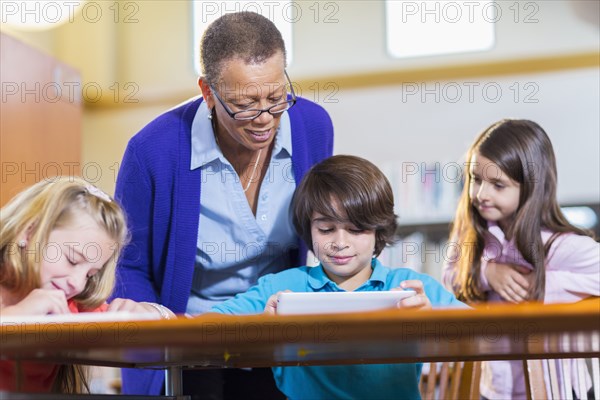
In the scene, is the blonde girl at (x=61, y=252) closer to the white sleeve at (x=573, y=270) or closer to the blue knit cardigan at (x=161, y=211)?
the blue knit cardigan at (x=161, y=211)

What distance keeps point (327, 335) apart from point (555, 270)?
3.59 ft

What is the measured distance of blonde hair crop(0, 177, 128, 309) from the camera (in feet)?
4.80

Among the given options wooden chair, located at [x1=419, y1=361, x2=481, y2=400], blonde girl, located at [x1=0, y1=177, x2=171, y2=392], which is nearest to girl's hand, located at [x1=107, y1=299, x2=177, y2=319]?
blonde girl, located at [x1=0, y1=177, x2=171, y2=392]

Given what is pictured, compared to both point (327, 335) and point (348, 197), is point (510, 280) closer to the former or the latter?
point (348, 197)

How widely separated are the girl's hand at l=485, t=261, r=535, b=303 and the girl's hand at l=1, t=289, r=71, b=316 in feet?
2.95

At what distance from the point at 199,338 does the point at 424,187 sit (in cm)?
299

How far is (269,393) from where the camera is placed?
173 cm

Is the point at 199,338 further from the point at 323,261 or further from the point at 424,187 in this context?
the point at 424,187

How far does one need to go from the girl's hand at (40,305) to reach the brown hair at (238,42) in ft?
1.71

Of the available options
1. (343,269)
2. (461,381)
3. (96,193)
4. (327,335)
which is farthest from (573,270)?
(327,335)

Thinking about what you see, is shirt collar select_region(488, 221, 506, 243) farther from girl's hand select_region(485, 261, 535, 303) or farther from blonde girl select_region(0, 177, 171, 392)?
blonde girl select_region(0, 177, 171, 392)

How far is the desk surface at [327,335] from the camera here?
2.23 ft

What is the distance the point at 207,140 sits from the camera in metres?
1.65

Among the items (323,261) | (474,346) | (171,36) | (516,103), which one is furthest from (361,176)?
(171,36)
